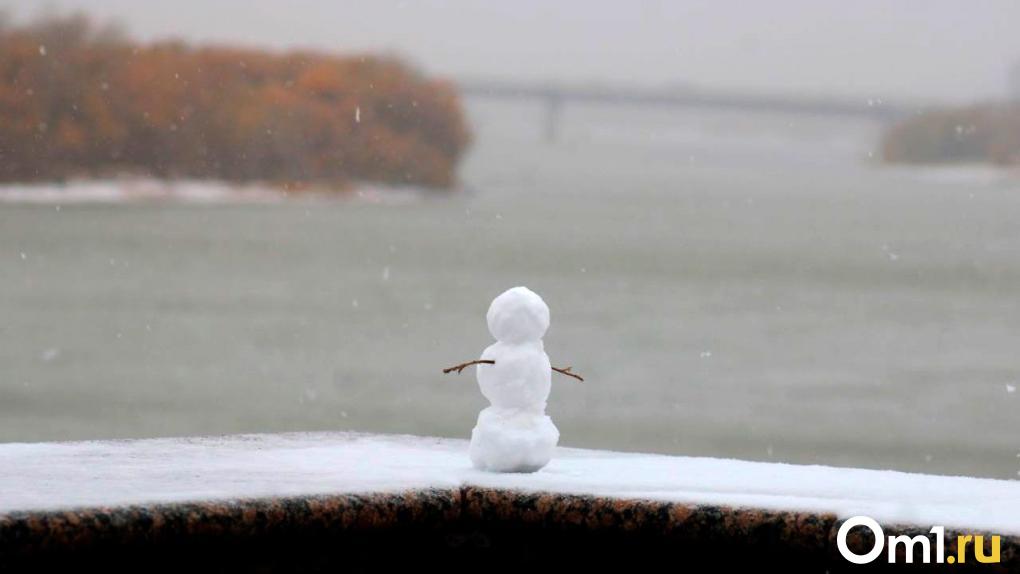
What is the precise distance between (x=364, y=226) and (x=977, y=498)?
8525 cm

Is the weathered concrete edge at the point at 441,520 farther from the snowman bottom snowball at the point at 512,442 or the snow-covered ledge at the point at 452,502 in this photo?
the snowman bottom snowball at the point at 512,442

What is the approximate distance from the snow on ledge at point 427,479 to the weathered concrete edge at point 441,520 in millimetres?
20

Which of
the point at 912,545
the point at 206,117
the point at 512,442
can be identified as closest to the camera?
the point at 912,545

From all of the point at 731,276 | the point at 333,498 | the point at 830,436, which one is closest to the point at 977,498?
the point at 333,498

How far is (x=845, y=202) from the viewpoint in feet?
324

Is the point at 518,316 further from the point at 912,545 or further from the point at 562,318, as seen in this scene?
the point at 562,318

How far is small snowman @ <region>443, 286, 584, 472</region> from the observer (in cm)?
278

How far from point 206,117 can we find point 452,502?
73256mm

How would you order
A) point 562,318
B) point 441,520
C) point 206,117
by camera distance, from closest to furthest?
point 441,520
point 562,318
point 206,117

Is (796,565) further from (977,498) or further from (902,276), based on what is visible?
(902,276)

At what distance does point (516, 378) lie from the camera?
2.81m

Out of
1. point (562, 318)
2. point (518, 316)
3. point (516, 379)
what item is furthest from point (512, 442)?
point (562, 318)

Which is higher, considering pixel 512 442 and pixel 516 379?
pixel 516 379

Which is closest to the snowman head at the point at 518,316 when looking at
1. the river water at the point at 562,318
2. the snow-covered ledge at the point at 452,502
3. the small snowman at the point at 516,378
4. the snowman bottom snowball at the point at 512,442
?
the small snowman at the point at 516,378
